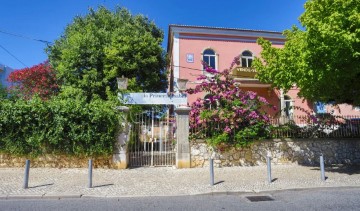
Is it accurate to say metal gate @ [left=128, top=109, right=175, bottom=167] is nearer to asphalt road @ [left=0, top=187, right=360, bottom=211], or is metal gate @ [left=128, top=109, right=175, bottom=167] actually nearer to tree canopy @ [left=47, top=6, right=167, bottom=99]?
asphalt road @ [left=0, top=187, right=360, bottom=211]

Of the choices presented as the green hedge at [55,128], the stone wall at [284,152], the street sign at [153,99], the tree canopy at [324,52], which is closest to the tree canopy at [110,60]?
the street sign at [153,99]

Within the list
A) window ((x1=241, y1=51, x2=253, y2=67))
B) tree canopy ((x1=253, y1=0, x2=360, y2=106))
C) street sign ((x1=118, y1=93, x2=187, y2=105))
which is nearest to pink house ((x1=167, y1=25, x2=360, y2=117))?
window ((x1=241, y1=51, x2=253, y2=67))

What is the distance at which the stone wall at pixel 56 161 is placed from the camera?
953cm

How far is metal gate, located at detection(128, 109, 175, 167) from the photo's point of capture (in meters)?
10.2

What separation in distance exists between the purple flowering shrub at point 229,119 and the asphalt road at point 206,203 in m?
4.04

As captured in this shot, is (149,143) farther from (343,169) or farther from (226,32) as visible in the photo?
(226,32)

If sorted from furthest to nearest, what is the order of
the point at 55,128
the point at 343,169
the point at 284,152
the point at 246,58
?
the point at 246,58 → the point at 284,152 → the point at 343,169 → the point at 55,128

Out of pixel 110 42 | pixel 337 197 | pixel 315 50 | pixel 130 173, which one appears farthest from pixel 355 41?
pixel 110 42

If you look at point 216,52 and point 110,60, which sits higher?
point 216,52

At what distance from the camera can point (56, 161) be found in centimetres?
963

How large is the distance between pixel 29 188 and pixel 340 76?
394 inches

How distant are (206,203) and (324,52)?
5.76 metres

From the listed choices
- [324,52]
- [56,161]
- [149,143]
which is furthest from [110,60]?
[324,52]

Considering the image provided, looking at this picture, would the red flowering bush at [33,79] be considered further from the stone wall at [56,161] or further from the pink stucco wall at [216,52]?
the pink stucco wall at [216,52]
